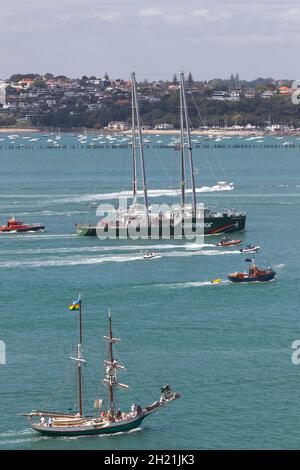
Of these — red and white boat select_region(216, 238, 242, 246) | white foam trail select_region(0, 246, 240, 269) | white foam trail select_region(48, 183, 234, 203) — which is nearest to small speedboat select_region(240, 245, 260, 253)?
white foam trail select_region(0, 246, 240, 269)

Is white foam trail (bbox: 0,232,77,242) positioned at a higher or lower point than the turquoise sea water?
lower

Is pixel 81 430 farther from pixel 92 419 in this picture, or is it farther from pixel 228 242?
pixel 228 242

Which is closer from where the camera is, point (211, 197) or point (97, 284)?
point (97, 284)

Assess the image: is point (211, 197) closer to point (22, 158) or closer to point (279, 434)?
point (279, 434)

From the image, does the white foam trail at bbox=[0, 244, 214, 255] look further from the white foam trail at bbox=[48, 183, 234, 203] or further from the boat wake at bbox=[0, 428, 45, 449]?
the boat wake at bbox=[0, 428, 45, 449]

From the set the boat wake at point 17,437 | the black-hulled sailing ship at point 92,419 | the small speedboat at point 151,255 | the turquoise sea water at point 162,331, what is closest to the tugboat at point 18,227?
the turquoise sea water at point 162,331
